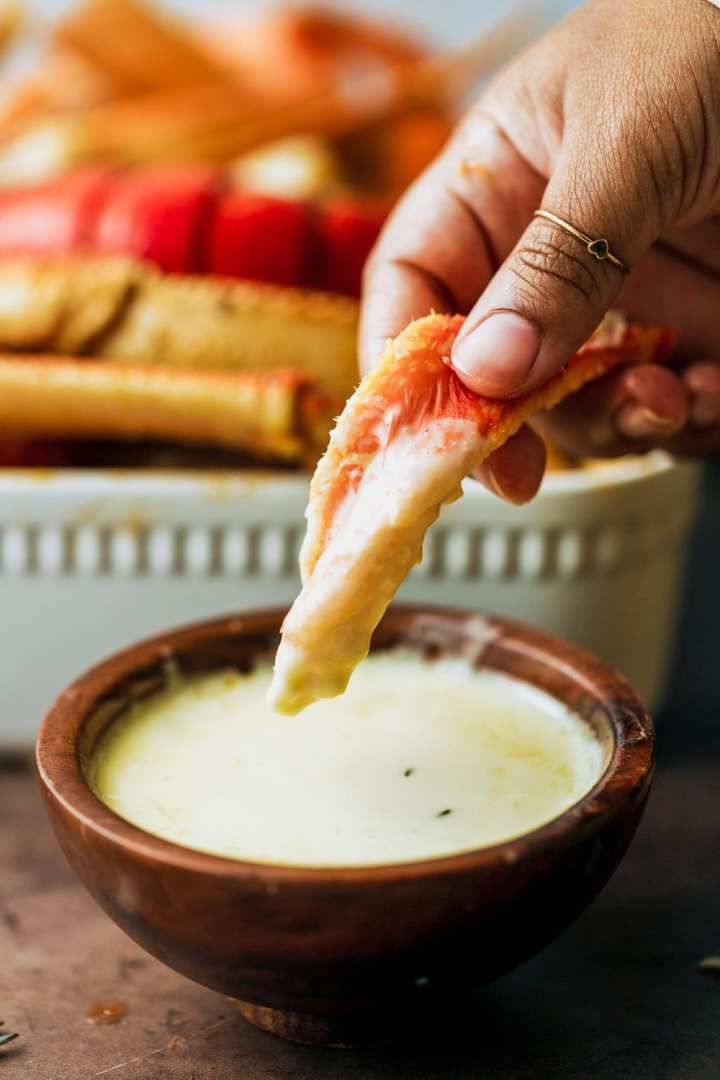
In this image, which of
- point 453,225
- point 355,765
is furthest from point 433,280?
point 355,765

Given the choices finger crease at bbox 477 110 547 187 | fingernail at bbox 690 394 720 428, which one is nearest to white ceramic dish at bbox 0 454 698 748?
fingernail at bbox 690 394 720 428

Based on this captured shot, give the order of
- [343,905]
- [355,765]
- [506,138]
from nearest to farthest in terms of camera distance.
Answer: [343,905], [355,765], [506,138]

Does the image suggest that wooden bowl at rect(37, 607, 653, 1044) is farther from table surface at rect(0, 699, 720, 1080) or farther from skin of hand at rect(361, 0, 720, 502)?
skin of hand at rect(361, 0, 720, 502)

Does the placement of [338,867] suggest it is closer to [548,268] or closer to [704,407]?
[548,268]

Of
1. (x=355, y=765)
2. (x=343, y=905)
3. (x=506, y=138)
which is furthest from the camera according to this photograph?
(x=506, y=138)

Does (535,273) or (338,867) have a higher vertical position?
(535,273)

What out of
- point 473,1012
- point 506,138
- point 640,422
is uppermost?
point 506,138

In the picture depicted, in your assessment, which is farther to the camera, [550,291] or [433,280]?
[433,280]

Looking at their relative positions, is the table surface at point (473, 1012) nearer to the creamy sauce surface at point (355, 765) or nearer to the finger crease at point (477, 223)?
the creamy sauce surface at point (355, 765)
